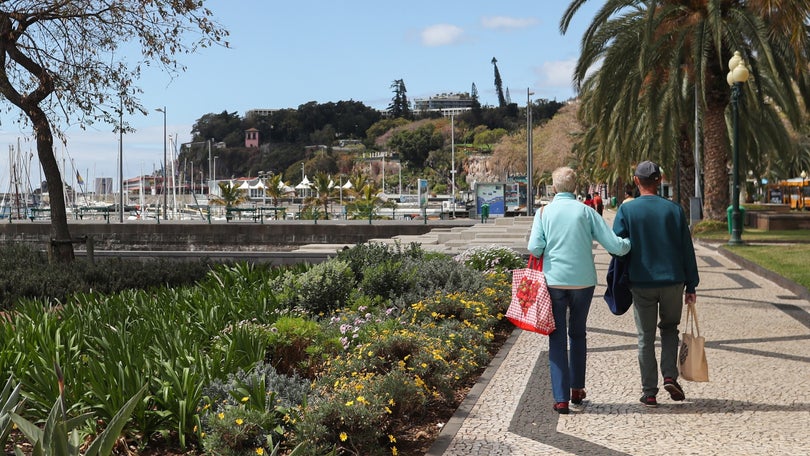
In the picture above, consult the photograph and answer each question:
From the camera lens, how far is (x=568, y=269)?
620 cm

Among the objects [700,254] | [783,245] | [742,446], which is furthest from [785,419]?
[783,245]

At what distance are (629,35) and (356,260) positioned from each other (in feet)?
61.6

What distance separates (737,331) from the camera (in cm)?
999

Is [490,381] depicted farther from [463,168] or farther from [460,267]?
[463,168]

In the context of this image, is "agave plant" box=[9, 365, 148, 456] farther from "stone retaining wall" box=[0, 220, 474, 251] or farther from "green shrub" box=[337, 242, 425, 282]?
"stone retaining wall" box=[0, 220, 474, 251]

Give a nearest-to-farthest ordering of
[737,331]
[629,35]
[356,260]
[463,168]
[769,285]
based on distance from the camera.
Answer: [737,331]
[356,260]
[769,285]
[629,35]
[463,168]

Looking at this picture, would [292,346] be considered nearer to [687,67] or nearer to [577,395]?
[577,395]

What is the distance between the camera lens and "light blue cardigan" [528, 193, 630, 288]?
20.3ft

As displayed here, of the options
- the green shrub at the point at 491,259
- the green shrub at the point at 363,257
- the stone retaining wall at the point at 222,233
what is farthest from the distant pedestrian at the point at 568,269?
the stone retaining wall at the point at 222,233

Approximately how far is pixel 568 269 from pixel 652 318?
2.32ft

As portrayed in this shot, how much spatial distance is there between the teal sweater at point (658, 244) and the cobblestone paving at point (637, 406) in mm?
926

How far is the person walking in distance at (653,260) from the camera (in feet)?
20.3

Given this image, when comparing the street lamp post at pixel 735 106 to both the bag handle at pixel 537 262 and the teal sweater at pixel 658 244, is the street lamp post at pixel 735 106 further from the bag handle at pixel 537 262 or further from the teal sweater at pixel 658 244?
the bag handle at pixel 537 262

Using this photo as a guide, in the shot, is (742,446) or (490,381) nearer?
(742,446)
